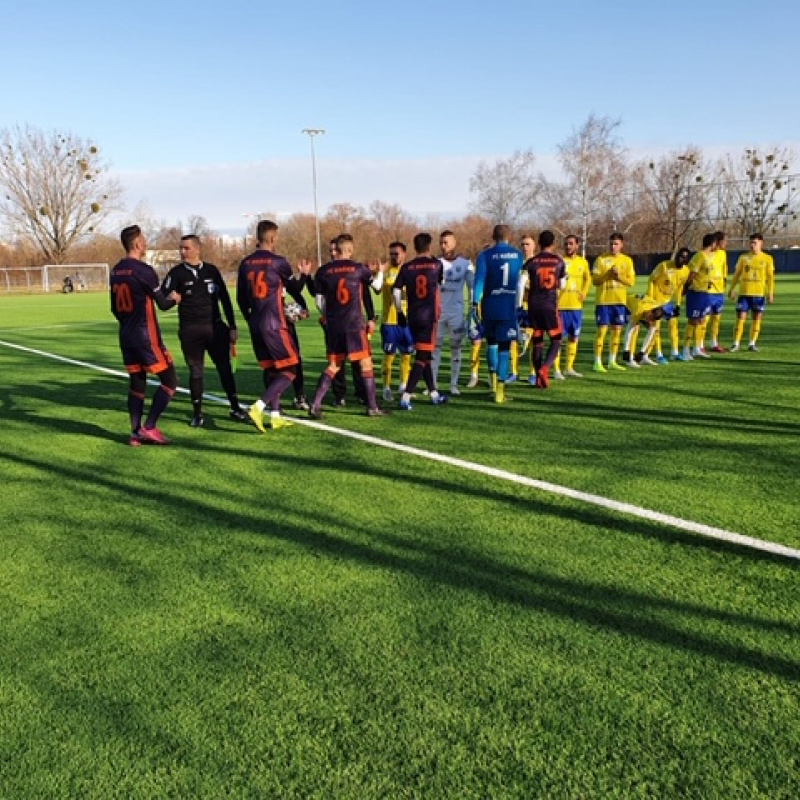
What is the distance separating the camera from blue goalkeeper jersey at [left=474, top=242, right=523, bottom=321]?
8.67 metres

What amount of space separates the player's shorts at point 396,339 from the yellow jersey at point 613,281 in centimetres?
360

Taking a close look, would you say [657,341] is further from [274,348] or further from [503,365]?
[274,348]

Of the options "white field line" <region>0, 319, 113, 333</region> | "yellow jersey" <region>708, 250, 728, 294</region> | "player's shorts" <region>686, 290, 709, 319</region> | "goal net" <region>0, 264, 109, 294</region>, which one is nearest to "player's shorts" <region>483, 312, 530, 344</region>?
"player's shorts" <region>686, 290, 709, 319</region>

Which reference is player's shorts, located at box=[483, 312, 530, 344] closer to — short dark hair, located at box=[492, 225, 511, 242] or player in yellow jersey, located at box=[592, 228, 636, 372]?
short dark hair, located at box=[492, 225, 511, 242]

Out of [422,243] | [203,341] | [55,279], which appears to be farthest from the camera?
[55,279]

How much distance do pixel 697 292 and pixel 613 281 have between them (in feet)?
6.44

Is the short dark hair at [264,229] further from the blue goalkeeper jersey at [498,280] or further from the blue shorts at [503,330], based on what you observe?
the blue shorts at [503,330]

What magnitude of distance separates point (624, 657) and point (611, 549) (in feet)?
3.88

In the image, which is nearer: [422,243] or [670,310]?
[422,243]

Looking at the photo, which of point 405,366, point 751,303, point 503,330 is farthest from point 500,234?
point 751,303

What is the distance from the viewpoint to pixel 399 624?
3408mm

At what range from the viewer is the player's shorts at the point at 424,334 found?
8445 millimetres

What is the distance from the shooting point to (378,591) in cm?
376

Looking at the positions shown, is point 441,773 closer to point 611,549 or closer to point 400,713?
point 400,713
